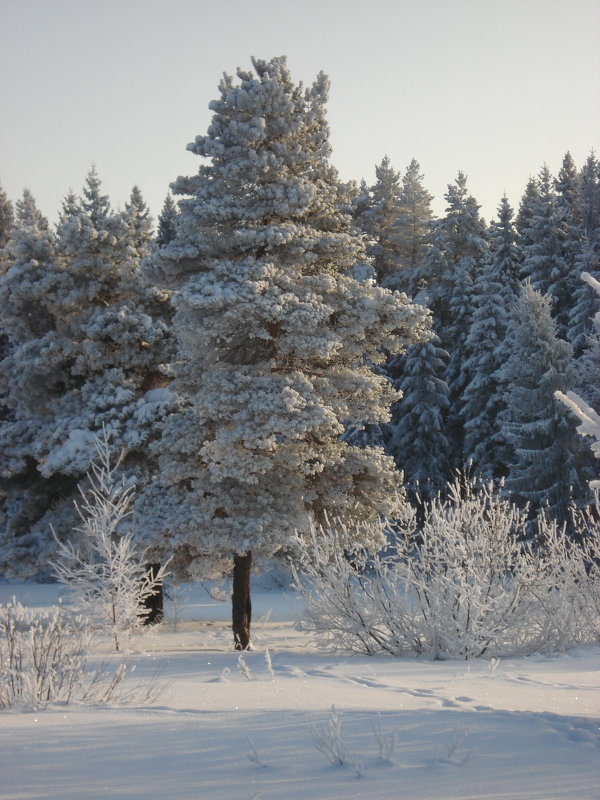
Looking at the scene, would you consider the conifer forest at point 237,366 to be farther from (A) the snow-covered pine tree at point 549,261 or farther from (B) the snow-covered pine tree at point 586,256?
(A) the snow-covered pine tree at point 549,261

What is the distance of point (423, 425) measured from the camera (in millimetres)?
30516

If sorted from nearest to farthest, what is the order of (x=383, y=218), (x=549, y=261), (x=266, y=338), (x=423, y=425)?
(x=266, y=338)
(x=423, y=425)
(x=549, y=261)
(x=383, y=218)

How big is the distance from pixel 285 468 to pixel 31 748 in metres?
9.92

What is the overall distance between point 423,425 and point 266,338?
58.6ft

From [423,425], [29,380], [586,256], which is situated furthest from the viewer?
[586,256]

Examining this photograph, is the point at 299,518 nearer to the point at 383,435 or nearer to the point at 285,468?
the point at 285,468

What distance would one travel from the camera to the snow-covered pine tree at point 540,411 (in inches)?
1001

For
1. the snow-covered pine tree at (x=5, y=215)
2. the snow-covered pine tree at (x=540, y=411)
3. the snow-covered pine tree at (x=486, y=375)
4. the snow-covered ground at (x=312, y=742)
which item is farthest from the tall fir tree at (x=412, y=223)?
the snow-covered ground at (x=312, y=742)

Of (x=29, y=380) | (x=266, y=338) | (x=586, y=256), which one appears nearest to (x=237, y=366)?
(x=266, y=338)

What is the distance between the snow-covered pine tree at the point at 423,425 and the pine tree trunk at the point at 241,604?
16226mm

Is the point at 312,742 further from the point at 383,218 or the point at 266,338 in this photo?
the point at 383,218

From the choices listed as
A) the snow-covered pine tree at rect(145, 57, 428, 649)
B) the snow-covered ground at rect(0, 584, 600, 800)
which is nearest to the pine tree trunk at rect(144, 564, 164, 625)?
the snow-covered pine tree at rect(145, 57, 428, 649)

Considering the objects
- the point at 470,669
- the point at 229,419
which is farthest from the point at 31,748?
the point at 229,419

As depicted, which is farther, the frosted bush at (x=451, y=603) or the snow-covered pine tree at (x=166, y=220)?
the snow-covered pine tree at (x=166, y=220)
